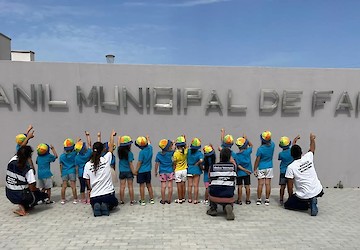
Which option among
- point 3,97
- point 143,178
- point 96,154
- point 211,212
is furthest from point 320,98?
point 3,97

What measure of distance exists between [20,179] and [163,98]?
384 centimetres

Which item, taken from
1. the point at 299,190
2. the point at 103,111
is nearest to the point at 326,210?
the point at 299,190

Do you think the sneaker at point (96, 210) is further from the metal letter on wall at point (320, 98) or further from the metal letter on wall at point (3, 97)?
the metal letter on wall at point (320, 98)

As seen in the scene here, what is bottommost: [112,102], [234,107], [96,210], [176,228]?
[176,228]

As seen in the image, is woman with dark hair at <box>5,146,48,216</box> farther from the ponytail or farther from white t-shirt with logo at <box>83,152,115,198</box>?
the ponytail

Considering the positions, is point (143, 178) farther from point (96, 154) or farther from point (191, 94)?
point (191, 94)

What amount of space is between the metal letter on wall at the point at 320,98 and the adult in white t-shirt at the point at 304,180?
244cm

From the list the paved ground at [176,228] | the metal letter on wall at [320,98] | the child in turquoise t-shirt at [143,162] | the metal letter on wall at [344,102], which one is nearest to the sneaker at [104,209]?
the paved ground at [176,228]

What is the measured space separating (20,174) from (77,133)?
2.33m

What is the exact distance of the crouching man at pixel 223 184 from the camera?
5645 millimetres

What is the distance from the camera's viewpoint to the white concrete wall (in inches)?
306

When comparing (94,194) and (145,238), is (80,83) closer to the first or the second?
(94,194)

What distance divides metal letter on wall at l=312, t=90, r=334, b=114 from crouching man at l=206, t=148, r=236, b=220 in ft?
12.1

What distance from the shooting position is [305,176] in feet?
19.5
